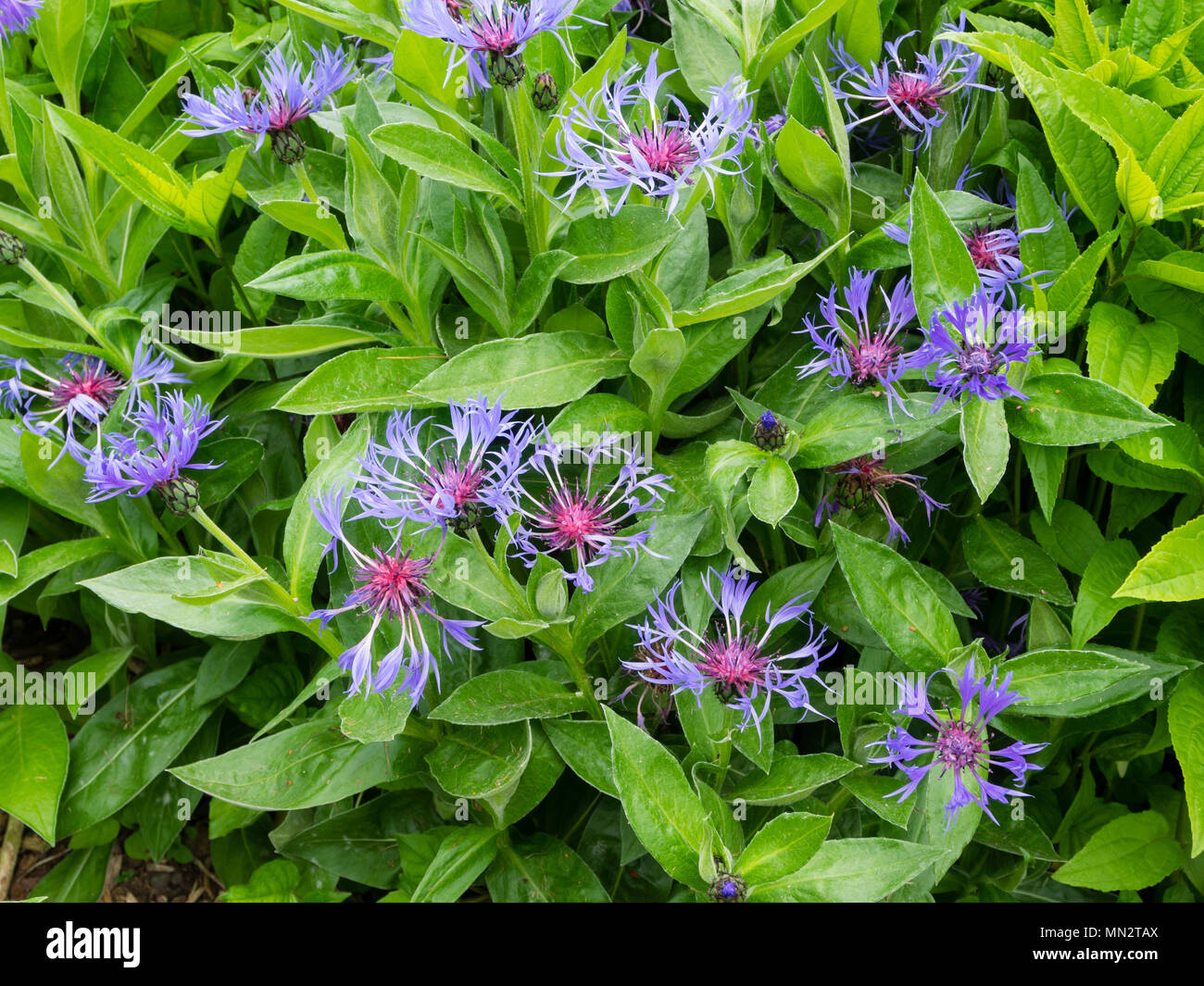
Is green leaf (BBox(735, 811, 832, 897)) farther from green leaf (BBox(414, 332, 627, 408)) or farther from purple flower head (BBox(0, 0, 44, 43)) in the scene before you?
purple flower head (BBox(0, 0, 44, 43))

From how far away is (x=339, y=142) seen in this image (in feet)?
8.09

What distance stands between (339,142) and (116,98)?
0.79 m

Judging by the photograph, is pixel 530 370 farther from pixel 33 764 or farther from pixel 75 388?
pixel 33 764

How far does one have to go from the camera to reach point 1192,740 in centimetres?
194

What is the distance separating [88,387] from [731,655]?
1.45 meters

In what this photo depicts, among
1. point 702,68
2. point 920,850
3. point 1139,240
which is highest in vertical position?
point 702,68

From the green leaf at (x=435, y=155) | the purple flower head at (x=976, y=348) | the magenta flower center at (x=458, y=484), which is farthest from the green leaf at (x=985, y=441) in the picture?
the green leaf at (x=435, y=155)

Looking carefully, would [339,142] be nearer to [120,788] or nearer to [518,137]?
[518,137]

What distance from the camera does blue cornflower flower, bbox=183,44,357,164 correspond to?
2174 mm

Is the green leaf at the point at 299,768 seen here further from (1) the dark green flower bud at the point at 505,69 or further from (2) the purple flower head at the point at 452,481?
(1) the dark green flower bud at the point at 505,69

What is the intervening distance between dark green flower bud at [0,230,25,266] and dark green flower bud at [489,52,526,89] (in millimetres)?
1124

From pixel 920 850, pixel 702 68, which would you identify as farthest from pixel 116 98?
pixel 920 850

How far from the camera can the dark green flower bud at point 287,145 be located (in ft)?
7.20

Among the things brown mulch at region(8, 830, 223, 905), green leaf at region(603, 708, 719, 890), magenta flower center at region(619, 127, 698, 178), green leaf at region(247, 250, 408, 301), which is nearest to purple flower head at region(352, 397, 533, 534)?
green leaf at region(247, 250, 408, 301)
